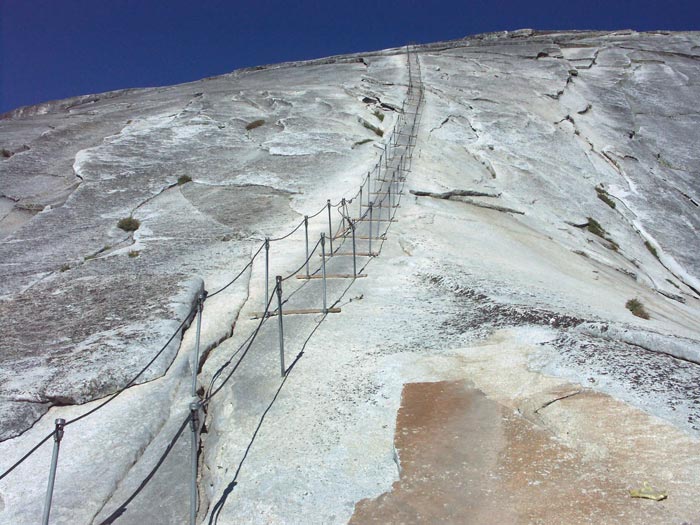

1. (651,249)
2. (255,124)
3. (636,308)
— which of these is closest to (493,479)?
(636,308)

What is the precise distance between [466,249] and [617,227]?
8.39 m

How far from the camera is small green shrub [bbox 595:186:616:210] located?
1843 centimetres

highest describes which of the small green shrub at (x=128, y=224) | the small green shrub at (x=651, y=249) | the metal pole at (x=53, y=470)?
the metal pole at (x=53, y=470)

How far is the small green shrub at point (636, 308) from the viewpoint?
→ 9.74m

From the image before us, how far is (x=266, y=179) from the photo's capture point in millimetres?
16031

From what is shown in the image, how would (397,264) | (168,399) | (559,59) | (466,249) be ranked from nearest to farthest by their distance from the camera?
(168,399) → (397,264) → (466,249) → (559,59)

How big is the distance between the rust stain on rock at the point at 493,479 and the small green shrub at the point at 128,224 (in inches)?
367

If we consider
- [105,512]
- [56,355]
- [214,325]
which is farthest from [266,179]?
[105,512]

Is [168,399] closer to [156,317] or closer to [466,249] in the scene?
[156,317]

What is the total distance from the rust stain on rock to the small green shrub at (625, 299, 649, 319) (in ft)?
18.4

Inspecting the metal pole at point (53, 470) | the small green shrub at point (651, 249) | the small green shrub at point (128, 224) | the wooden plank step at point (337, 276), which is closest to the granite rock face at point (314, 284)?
the small green shrub at point (651, 249)

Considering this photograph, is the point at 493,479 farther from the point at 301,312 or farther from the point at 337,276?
the point at 337,276

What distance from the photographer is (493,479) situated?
450cm

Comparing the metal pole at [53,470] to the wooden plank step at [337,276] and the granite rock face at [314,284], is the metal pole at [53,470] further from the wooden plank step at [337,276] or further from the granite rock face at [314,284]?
the wooden plank step at [337,276]
